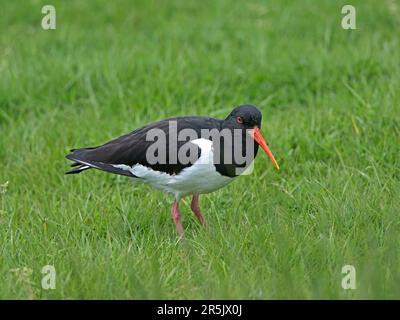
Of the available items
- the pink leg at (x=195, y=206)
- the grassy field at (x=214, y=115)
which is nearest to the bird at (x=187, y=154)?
the pink leg at (x=195, y=206)

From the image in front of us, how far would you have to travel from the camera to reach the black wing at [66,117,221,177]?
486 cm

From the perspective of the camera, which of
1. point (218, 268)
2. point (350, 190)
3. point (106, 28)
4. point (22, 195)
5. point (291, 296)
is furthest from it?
point (106, 28)

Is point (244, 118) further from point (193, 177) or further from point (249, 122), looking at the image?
point (193, 177)

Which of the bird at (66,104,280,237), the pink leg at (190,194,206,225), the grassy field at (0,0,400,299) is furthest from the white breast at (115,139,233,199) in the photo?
the grassy field at (0,0,400,299)

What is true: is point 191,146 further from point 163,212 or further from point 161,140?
point 163,212

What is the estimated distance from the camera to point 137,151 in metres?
5.01

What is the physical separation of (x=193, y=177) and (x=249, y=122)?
51cm

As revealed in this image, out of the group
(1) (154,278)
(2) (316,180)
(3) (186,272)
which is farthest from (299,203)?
(1) (154,278)

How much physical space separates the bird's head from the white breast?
0.78 feet

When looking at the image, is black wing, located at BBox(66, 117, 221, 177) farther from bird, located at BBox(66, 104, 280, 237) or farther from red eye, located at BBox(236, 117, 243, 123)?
red eye, located at BBox(236, 117, 243, 123)

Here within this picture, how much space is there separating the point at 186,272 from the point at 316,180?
4.85 feet

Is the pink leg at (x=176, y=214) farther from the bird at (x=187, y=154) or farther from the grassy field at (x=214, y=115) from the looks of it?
the grassy field at (x=214, y=115)

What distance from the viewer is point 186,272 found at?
4270 millimetres

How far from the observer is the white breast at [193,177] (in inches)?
186
